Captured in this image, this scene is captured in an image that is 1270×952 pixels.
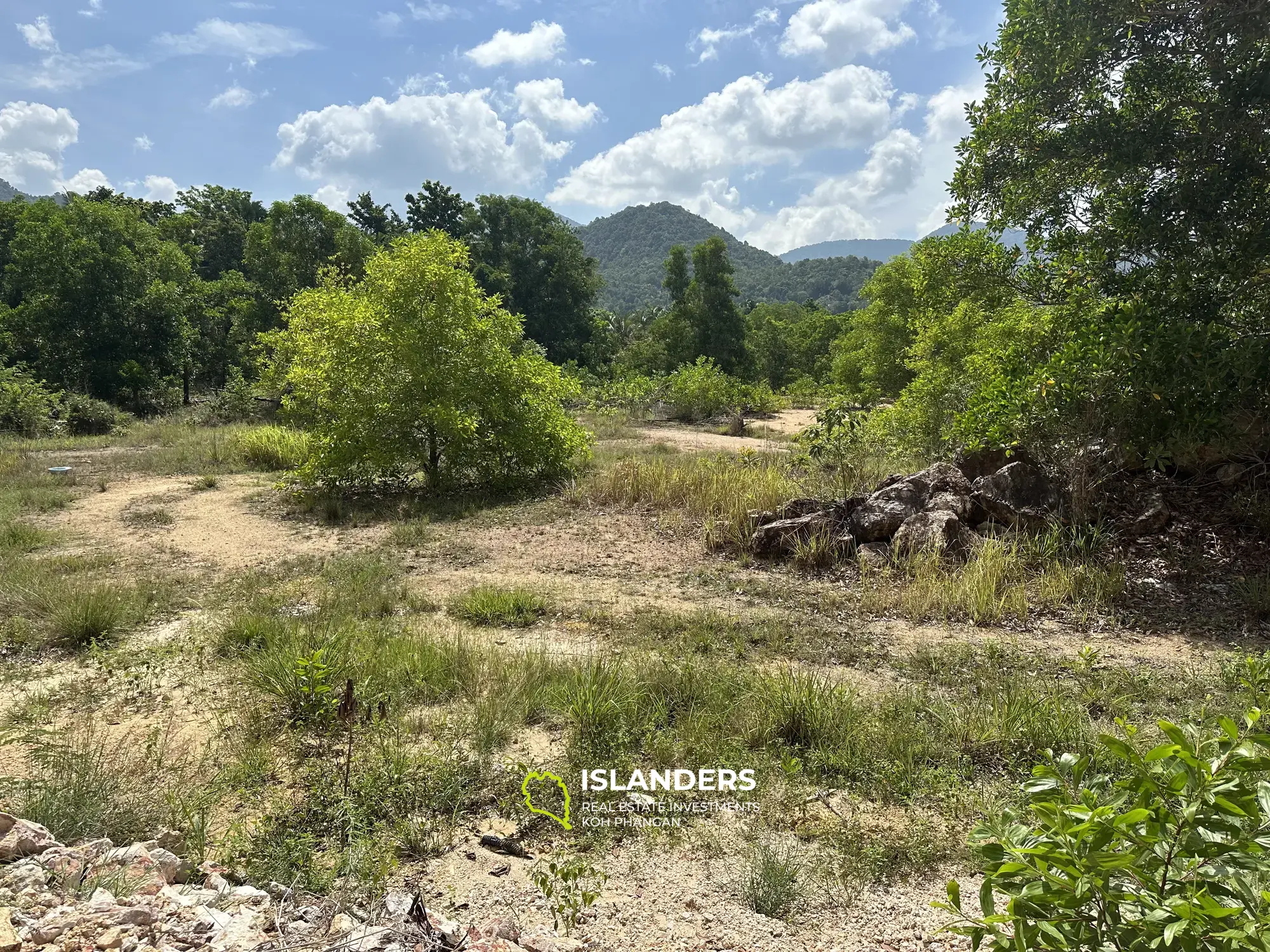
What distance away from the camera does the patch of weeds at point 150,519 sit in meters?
8.65

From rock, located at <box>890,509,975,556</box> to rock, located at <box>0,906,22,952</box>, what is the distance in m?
6.24

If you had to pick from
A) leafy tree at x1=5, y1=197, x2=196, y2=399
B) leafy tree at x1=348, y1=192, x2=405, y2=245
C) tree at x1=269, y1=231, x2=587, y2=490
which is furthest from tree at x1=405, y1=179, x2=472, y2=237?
tree at x1=269, y1=231, x2=587, y2=490

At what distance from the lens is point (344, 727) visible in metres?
3.69

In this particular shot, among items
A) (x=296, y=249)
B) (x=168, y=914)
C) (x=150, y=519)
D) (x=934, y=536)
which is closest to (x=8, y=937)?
(x=168, y=914)

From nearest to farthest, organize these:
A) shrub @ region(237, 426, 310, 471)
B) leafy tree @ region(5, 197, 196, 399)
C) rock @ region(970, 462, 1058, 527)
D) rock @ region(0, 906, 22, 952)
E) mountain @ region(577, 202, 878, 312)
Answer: rock @ region(0, 906, 22, 952)
rock @ region(970, 462, 1058, 527)
shrub @ region(237, 426, 310, 471)
leafy tree @ region(5, 197, 196, 399)
mountain @ region(577, 202, 878, 312)

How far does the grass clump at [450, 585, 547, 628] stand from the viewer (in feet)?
18.3

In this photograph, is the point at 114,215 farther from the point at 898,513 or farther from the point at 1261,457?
the point at 1261,457

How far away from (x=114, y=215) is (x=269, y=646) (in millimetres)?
27000

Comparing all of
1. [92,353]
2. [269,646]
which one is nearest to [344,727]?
[269,646]

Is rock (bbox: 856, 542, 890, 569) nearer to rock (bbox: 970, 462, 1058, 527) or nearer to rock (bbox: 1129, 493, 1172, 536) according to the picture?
rock (bbox: 970, 462, 1058, 527)

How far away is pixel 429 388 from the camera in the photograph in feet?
34.7

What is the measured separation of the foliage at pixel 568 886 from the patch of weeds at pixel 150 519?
26.1 ft

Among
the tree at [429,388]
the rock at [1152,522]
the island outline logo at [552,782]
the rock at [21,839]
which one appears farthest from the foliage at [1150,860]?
the tree at [429,388]

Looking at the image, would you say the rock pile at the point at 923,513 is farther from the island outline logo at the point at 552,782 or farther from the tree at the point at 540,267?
the tree at the point at 540,267
